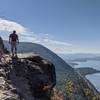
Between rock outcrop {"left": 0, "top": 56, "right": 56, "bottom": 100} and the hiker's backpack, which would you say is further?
the hiker's backpack

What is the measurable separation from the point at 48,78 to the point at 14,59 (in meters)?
6.63

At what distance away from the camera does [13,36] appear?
40688mm

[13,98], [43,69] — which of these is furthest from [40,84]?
[13,98]

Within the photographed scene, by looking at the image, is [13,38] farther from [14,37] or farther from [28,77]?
[28,77]

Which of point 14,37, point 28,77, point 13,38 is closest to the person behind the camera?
point 28,77

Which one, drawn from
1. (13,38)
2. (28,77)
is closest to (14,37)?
(13,38)

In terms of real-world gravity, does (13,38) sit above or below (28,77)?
above

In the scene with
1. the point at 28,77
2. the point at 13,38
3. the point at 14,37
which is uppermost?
the point at 14,37

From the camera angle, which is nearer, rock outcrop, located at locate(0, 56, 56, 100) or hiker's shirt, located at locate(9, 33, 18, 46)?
rock outcrop, located at locate(0, 56, 56, 100)

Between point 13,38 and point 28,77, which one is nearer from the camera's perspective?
point 28,77

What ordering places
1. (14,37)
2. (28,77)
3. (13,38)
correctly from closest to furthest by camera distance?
1. (28,77)
2. (14,37)
3. (13,38)

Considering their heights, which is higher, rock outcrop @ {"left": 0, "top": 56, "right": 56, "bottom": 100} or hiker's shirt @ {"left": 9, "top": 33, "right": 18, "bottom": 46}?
hiker's shirt @ {"left": 9, "top": 33, "right": 18, "bottom": 46}

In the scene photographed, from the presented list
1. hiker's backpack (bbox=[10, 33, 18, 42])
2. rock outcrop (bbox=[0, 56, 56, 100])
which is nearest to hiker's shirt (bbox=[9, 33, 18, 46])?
hiker's backpack (bbox=[10, 33, 18, 42])

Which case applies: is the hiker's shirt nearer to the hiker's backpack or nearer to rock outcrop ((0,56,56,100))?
the hiker's backpack
